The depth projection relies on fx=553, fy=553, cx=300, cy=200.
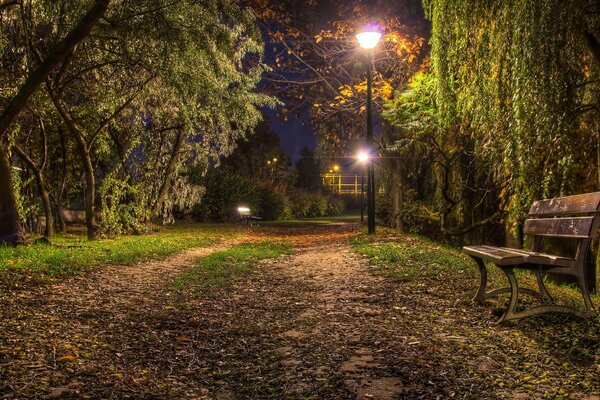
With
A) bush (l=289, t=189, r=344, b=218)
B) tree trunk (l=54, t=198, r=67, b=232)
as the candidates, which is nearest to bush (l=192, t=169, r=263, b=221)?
bush (l=289, t=189, r=344, b=218)

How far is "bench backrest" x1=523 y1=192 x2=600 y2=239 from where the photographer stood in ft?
15.8

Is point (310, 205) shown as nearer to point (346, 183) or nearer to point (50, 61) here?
point (346, 183)

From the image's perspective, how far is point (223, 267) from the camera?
34.9 feet

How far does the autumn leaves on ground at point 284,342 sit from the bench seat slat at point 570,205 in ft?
3.35

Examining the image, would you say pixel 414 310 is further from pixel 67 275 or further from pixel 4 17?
pixel 4 17

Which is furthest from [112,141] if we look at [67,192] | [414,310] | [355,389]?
[355,389]

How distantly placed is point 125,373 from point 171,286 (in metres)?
4.18

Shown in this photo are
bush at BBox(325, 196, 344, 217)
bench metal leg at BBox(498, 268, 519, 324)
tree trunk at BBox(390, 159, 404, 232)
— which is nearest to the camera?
bench metal leg at BBox(498, 268, 519, 324)

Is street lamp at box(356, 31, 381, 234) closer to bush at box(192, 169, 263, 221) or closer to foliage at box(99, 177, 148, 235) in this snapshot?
foliage at box(99, 177, 148, 235)

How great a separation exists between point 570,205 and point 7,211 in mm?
11196

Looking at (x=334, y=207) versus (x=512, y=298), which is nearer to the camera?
(x=512, y=298)

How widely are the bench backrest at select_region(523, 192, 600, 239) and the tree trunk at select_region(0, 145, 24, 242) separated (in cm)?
1050

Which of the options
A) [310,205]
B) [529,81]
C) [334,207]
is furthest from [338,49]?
[334,207]

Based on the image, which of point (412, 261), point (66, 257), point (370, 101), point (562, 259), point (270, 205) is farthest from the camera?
point (270, 205)
